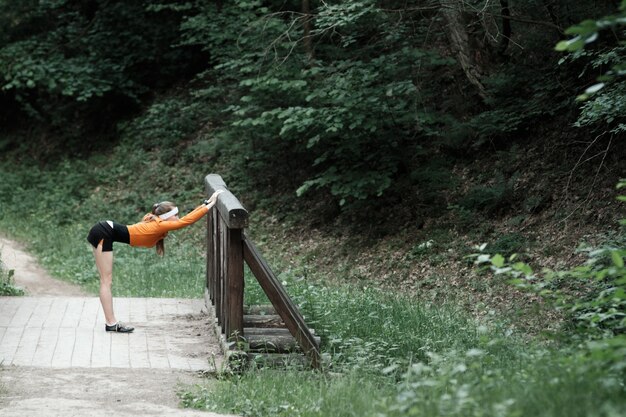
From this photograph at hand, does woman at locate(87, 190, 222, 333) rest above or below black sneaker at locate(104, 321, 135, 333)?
above

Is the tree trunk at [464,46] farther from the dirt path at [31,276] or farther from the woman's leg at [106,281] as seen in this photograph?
the woman's leg at [106,281]

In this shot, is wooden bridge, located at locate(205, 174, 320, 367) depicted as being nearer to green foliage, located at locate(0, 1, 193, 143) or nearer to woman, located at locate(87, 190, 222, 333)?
woman, located at locate(87, 190, 222, 333)

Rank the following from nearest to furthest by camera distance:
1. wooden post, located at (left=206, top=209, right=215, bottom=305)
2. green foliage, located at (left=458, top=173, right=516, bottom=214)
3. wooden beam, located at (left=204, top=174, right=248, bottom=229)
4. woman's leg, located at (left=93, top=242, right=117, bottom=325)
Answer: wooden beam, located at (left=204, top=174, right=248, bottom=229) < woman's leg, located at (left=93, top=242, right=117, bottom=325) < wooden post, located at (left=206, top=209, right=215, bottom=305) < green foliage, located at (left=458, top=173, right=516, bottom=214)

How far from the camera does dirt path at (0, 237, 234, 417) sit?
6.05 m

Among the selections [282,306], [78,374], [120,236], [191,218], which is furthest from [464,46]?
[78,374]

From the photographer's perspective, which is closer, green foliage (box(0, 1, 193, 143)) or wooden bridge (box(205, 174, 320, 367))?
wooden bridge (box(205, 174, 320, 367))

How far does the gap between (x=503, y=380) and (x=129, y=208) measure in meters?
15.8

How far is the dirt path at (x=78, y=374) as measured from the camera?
19.9ft

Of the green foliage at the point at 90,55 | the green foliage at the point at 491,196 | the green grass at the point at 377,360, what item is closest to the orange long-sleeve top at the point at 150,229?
the green grass at the point at 377,360

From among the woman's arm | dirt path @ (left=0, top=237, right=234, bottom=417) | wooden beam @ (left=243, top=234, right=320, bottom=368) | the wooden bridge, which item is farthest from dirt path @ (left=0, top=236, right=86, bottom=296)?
wooden beam @ (left=243, top=234, right=320, bottom=368)

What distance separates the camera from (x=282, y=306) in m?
7.55

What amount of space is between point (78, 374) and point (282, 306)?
192 centimetres

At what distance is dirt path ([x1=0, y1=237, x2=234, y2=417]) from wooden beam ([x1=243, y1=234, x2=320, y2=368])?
0.98m

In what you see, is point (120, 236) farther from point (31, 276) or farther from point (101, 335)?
point (31, 276)
